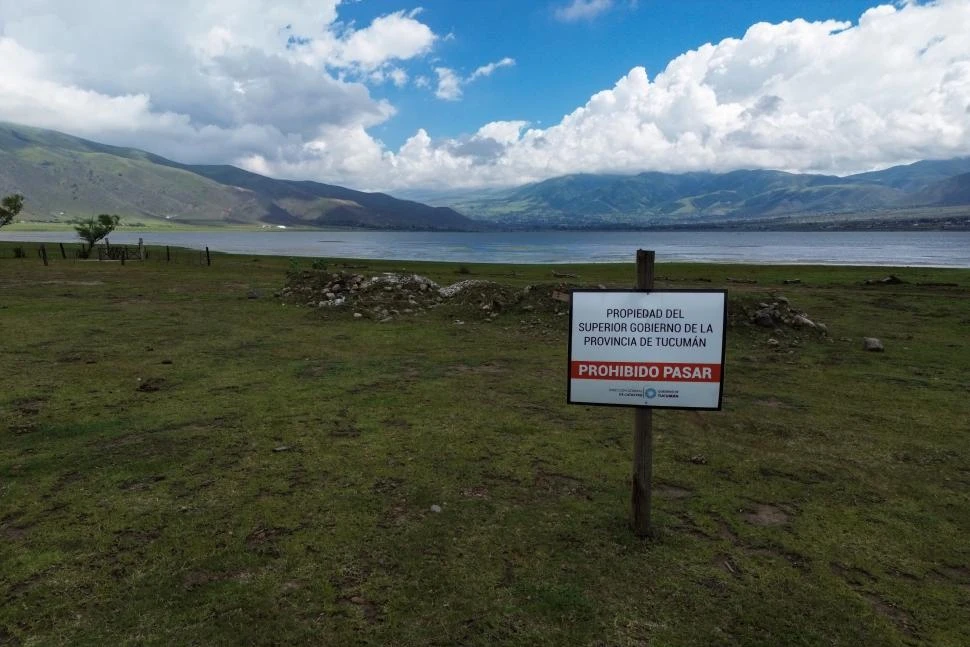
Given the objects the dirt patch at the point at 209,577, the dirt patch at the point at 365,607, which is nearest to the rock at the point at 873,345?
the dirt patch at the point at 365,607

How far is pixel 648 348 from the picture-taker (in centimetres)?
591

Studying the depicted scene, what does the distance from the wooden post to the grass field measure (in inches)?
9.9

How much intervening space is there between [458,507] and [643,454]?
2617mm

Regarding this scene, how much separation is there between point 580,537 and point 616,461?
2.50 m

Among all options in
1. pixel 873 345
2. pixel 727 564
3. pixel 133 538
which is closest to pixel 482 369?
pixel 727 564

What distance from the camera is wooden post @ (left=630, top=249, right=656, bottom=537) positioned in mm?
5973

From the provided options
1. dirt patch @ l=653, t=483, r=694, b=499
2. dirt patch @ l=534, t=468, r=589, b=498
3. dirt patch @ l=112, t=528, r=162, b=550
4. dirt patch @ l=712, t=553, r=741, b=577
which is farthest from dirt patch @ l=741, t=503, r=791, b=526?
dirt patch @ l=112, t=528, r=162, b=550

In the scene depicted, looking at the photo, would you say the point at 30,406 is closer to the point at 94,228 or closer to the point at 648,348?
the point at 648,348

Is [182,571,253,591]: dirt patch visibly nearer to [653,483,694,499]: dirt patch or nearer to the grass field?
the grass field

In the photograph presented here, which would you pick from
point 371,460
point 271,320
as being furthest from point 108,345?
point 371,460

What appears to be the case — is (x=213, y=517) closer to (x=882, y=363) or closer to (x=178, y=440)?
(x=178, y=440)

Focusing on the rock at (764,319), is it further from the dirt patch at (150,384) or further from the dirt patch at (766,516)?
the dirt patch at (150,384)

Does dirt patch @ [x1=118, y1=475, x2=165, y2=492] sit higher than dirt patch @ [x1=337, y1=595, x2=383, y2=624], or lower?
higher

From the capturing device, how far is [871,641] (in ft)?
15.8
